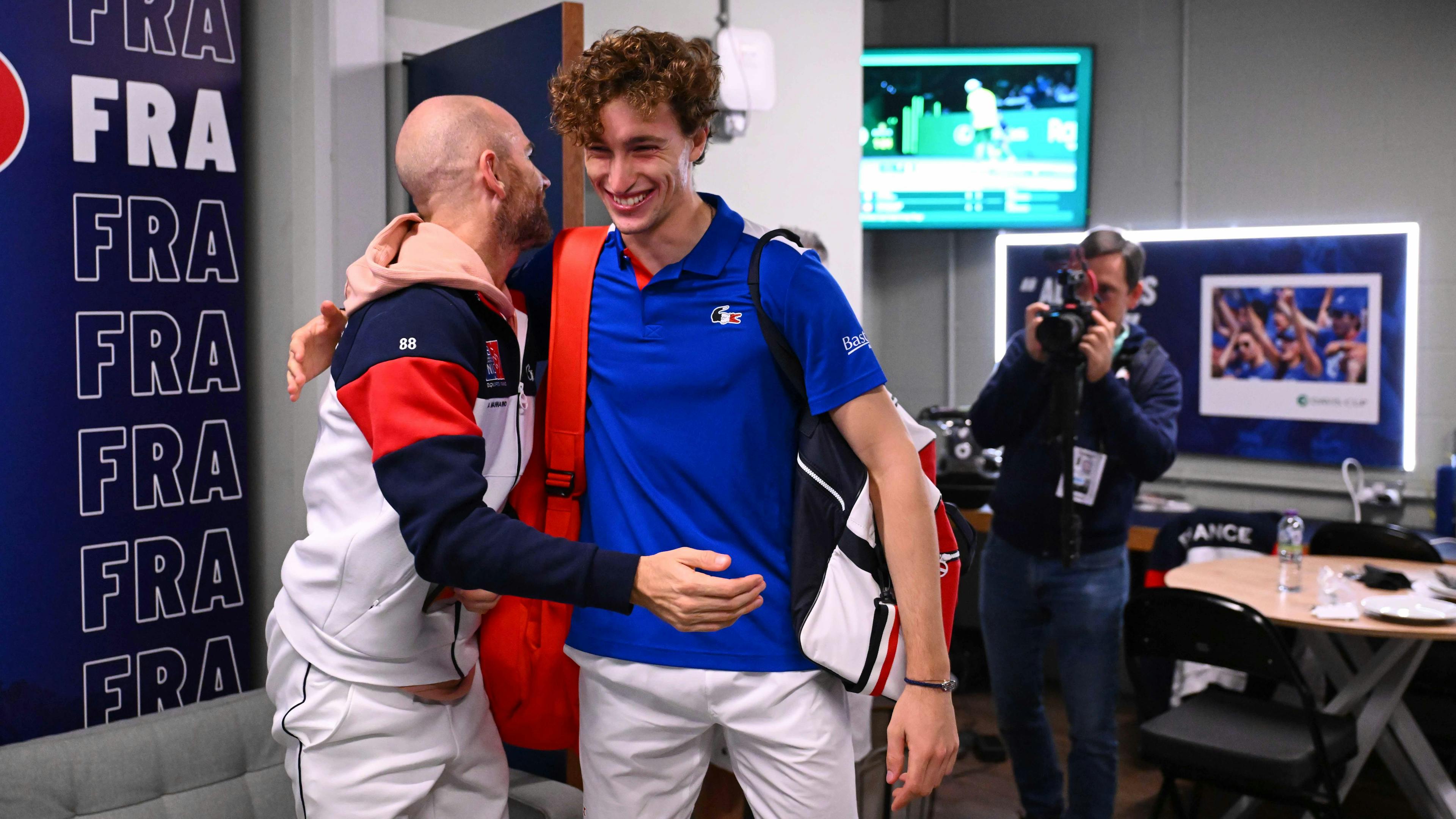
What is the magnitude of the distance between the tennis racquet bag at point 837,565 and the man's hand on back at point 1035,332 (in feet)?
5.12

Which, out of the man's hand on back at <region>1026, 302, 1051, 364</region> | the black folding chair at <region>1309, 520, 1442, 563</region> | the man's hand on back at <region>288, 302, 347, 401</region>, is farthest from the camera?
the black folding chair at <region>1309, 520, 1442, 563</region>

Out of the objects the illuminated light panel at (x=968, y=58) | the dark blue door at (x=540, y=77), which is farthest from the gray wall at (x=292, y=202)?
the illuminated light panel at (x=968, y=58)

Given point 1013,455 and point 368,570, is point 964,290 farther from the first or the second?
point 368,570

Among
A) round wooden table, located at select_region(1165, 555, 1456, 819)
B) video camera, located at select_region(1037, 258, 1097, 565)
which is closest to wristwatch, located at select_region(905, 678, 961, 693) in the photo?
video camera, located at select_region(1037, 258, 1097, 565)

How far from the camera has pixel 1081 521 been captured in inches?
120

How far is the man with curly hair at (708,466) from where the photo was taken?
5.01 feet

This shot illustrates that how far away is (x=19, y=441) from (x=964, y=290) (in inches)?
175

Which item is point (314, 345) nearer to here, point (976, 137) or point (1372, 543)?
point (1372, 543)

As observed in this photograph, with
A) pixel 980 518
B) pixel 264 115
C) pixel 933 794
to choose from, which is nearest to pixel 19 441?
pixel 264 115

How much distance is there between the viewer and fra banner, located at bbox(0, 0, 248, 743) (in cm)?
227

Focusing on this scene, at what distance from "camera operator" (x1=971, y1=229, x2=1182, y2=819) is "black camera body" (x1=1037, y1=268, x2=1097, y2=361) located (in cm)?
2

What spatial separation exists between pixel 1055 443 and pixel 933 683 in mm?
1689

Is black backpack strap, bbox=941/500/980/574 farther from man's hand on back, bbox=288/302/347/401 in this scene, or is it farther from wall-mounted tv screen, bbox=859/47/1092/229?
wall-mounted tv screen, bbox=859/47/1092/229

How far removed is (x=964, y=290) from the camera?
579 centimetres
